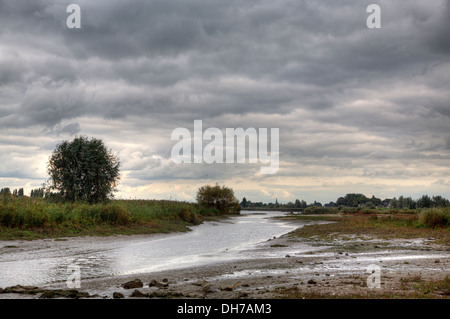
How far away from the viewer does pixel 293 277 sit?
382 inches

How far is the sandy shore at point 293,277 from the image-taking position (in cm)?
768

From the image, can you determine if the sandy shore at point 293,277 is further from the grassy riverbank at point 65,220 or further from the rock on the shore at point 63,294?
the grassy riverbank at point 65,220

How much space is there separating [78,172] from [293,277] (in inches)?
1386

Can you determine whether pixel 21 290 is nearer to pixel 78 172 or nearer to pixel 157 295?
Answer: pixel 157 295

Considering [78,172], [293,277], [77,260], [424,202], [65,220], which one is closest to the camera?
[293,277]

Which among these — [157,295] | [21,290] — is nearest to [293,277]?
[157,295]

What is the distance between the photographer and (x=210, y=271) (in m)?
11.2

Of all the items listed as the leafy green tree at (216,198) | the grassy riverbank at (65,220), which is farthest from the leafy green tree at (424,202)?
the grassy riverbank at (65,220)

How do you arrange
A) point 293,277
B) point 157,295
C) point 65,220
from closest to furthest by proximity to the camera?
1. point 157,295
2. point 293,277
3. point 65,220

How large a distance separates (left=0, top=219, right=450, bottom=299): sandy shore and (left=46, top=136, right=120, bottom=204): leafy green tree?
3059cm
